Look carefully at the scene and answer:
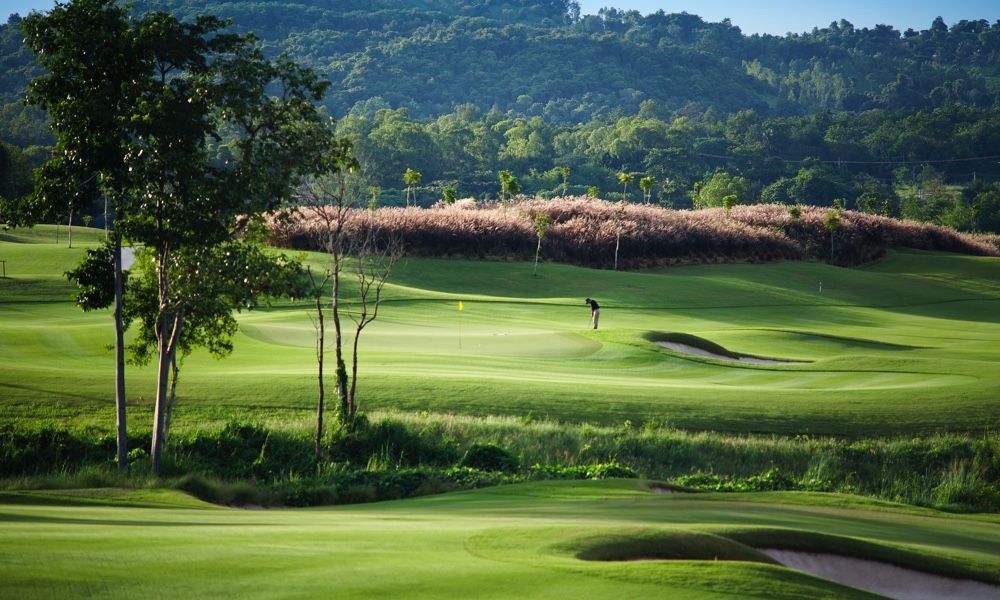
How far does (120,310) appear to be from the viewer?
17250 millimetres

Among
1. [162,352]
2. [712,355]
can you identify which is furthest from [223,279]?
[712,355]

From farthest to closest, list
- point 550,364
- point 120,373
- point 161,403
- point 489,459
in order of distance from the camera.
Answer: point 550,364
point 489,459
point 120,373
point 161,403

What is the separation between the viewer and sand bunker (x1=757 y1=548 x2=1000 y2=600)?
823cm

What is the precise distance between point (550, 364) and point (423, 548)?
77.5ft

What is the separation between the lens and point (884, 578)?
8477mm

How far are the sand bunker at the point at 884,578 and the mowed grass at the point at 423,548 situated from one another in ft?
0.41

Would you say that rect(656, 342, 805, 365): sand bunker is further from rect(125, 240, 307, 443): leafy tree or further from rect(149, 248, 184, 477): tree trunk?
rect(149, 248, 184, 477): tree trunk

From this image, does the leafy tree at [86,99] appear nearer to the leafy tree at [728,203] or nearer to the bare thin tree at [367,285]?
the bare thin tree at [367,285]

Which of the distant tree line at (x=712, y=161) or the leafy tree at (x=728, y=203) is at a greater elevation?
the distant tree line at (x=712, y=161)

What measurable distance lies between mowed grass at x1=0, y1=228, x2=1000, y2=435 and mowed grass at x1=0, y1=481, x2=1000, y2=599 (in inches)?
442

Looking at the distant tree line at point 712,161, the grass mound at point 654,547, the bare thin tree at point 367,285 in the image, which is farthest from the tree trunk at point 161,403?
the distant tree line at point 712,161

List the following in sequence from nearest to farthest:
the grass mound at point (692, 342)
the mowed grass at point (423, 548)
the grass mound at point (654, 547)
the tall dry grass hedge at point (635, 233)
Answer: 1. the mowed grass at point (423, 548)
2. the grass mound at point (654, 547)
3. the grass mound at point (692, 342)
4. the tall dry grass hedge at point (635, 233)

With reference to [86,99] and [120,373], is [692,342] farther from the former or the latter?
[86,99]

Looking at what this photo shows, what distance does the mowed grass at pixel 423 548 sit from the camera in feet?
18.0
